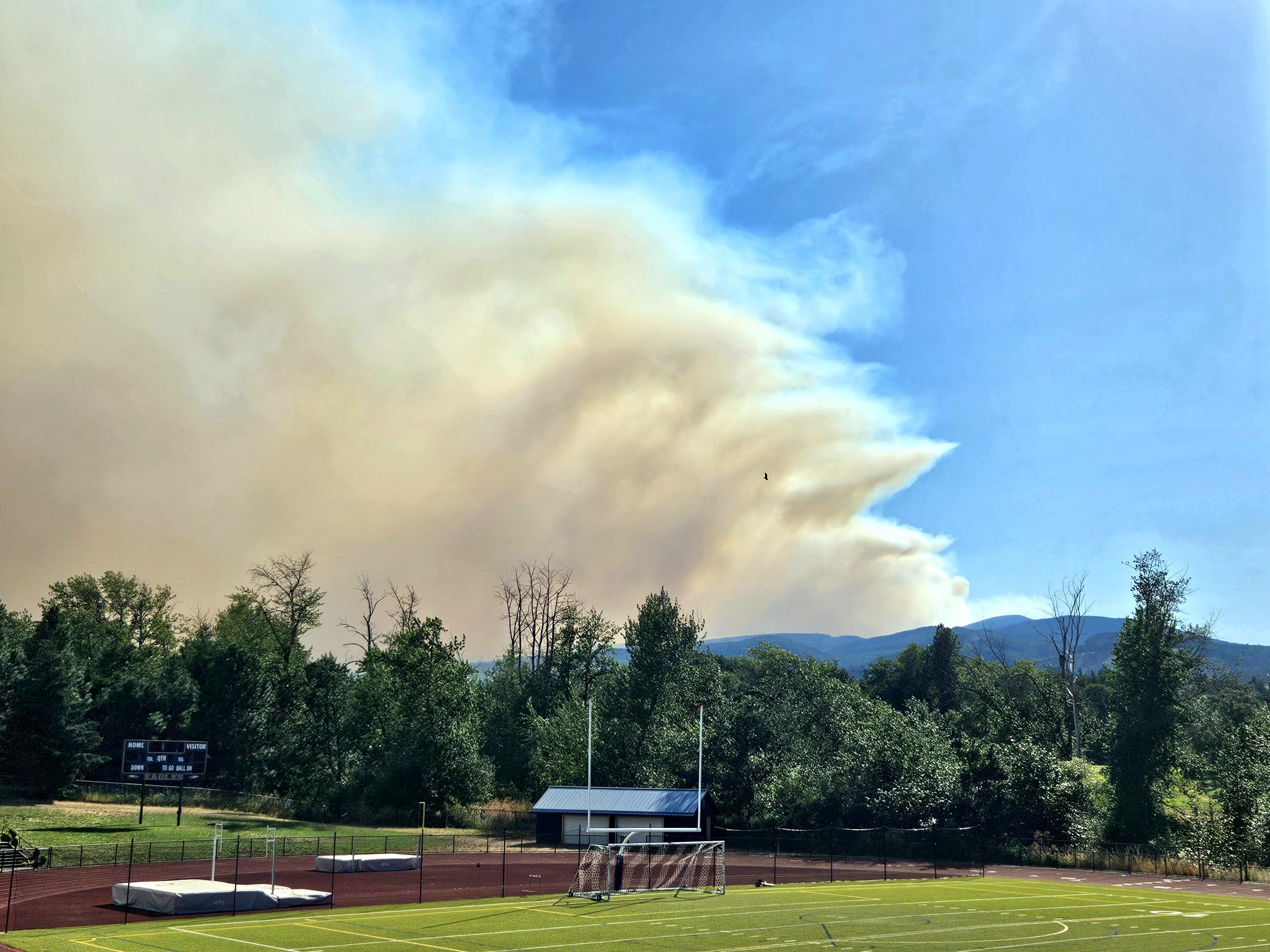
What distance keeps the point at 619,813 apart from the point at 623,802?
4.12 ft

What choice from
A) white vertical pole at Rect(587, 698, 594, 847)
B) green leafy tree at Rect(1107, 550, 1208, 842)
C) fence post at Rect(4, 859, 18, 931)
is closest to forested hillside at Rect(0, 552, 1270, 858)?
green leafy tree at Rect(1107, 550, 1208, 842)

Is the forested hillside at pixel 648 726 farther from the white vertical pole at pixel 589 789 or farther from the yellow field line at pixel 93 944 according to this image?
the yellow field line at pixel 93 944

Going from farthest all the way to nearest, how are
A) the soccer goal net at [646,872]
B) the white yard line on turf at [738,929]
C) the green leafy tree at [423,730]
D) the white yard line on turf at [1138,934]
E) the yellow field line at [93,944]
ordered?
the green leafy tree at [423,730] → the soccer goal net at [646,872] → the white yard line on turf at [1138,934] → the white yard line on turf at [738,929] → the yellow field line at [93,944]

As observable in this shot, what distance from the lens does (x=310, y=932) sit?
1185 inches

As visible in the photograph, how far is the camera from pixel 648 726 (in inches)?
3391

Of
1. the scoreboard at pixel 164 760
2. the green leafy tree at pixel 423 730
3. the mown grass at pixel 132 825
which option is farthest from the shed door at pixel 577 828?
the scoreboard at pixel 164 760

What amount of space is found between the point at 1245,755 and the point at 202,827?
66.3 meters

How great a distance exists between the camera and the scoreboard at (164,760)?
63.6 m

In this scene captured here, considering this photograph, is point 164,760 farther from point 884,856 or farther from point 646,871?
point 884,856

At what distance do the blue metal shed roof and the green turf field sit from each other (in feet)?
69.3

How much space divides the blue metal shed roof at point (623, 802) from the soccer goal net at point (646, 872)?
16.3 metres

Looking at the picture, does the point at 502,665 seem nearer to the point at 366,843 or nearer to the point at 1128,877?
the point at 366,843

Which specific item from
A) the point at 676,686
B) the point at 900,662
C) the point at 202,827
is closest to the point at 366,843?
the point at 202,827

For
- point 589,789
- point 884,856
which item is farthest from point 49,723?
point 884,856
